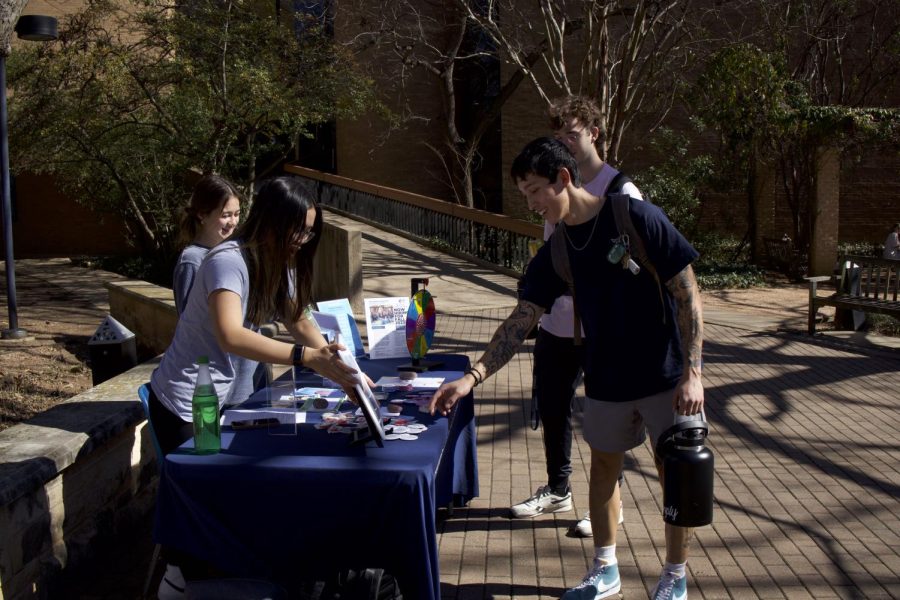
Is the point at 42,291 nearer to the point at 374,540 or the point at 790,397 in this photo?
the point at 790,397

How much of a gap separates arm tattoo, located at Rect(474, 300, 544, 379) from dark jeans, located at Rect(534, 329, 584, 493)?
584 mm

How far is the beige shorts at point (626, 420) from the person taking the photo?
3529mm

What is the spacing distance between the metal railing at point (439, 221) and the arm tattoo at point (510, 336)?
33.2ft

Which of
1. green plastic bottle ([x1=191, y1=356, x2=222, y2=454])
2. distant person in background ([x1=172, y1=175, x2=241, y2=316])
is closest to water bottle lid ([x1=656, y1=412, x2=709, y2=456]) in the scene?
green plastic bottle ([x1=191, y1=356, x2=222, y2=454])

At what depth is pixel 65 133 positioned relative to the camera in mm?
14750

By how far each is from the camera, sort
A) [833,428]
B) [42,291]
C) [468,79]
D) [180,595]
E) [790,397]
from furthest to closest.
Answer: [468,79]
[42,291]
[790,397]
[833,428]
[180,595]

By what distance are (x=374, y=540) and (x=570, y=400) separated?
1.81m

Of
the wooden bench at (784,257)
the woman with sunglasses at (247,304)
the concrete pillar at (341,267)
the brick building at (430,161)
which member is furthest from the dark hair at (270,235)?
the wooden bench at (784,257)

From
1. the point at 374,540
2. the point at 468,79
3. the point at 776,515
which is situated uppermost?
the point at 468,79

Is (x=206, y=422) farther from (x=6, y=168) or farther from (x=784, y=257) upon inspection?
(x=784, y=257)

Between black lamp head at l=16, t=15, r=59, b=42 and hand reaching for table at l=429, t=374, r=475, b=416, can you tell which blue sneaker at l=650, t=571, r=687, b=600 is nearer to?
hand reaching for table at l=429, t=374, r=475, b=416

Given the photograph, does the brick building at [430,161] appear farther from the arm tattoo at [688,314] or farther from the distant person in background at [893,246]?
the arm tattoo at [688,314]

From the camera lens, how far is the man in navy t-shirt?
135 inches

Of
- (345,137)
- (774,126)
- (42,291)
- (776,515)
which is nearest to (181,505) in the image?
(776,515)
